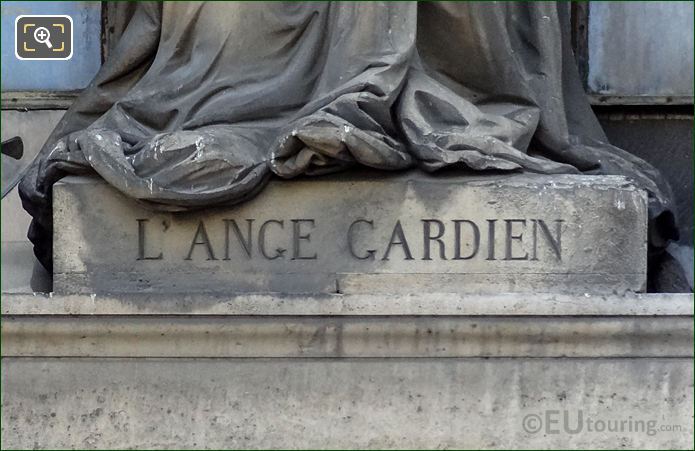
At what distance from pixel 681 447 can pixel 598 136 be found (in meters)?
1.01

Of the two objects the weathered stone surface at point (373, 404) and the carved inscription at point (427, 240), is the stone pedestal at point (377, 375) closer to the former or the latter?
the weathered stone surface at point (373, 404)

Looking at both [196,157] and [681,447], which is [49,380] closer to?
[196,157]

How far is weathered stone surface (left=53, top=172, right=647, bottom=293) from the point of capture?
5180 millimetres

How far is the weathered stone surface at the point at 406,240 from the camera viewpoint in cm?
518

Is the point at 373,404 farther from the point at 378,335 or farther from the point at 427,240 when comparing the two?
the point at 427,240

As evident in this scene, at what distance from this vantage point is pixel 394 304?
5129 millimetres

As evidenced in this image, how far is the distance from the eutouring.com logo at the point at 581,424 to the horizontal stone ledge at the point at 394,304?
10.7 inches

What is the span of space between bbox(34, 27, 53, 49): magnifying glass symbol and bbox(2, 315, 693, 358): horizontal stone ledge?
1.39 m

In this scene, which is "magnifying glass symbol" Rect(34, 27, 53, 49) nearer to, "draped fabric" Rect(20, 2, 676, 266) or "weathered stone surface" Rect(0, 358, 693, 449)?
"draped fabric" Rect(20, 2, 676, 266)

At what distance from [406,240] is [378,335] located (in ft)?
0.88

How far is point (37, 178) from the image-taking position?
17.5ft

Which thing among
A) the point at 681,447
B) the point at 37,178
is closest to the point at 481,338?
the point at 681,447

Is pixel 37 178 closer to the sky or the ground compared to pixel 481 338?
closer to the sky

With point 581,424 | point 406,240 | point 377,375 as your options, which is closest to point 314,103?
point 406,240
